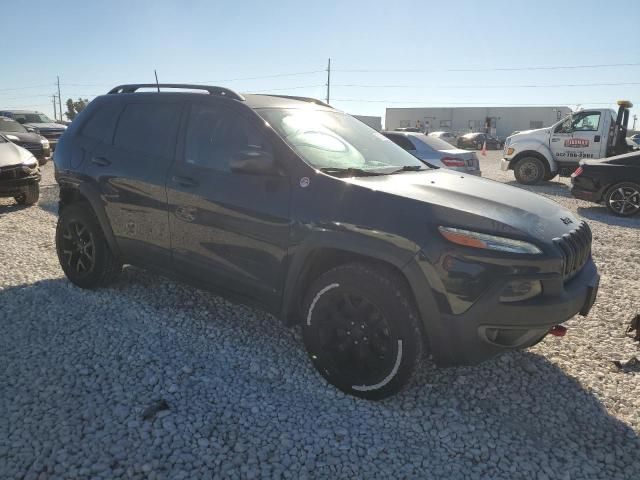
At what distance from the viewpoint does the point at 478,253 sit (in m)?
2.41

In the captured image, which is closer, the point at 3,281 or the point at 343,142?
the point at 343,142

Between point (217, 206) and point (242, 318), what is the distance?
1.16m

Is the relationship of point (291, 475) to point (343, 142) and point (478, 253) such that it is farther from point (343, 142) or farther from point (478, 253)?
point (343, 142)

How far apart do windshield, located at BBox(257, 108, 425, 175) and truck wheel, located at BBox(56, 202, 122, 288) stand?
2053mm

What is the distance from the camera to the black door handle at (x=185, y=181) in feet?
11.2

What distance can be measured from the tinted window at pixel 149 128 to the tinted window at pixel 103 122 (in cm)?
10

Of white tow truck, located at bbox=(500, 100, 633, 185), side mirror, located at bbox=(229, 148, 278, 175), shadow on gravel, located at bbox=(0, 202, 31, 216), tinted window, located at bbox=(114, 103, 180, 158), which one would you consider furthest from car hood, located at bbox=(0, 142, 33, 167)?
white tow truck, located at bbox=(500, 100, 633, 185)

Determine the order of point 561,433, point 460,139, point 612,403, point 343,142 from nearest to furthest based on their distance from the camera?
point 561,433 → point 612,403 → point 343,142 → point 460,139

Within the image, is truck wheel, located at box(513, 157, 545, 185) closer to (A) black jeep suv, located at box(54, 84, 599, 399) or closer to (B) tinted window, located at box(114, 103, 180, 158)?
(A) black jeep suv, located at box(54, 84, 599, 399)

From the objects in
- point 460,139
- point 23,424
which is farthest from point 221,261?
point 460,139

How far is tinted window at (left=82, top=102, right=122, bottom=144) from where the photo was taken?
4.18 meters

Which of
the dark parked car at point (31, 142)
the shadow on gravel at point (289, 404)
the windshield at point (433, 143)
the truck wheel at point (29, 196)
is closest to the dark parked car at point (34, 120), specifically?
the dark parked car at point (31, 142)

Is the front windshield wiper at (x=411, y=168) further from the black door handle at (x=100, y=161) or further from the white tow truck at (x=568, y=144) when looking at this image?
the white tow truck at (x=568, y=144)

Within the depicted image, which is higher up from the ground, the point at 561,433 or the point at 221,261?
the point at 221,261
